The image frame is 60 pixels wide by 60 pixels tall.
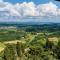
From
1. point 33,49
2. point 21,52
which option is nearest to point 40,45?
Result: point 33,49

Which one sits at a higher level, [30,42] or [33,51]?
[30,42]

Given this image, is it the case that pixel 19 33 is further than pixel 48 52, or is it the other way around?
pixel 19 33

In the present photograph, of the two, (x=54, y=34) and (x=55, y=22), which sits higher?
(x=55, y=22)

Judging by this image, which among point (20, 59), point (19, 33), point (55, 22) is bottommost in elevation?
point (20, 59)

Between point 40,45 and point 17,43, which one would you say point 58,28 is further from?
point 17,43

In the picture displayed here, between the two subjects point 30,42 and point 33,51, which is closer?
point 33,51

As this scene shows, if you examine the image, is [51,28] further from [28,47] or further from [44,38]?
[28,47]

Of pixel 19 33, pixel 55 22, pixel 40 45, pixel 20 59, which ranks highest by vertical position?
pixel 55 22

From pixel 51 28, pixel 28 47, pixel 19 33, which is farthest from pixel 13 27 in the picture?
pixel 51 28

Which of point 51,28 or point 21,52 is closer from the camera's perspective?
point 21,52
